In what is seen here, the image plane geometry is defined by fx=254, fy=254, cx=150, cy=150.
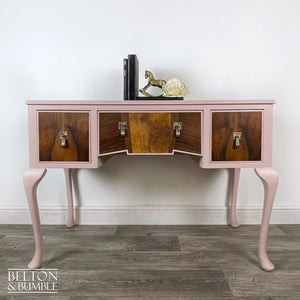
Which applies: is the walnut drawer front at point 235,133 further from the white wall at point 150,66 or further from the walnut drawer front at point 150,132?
the white wall at point 150,66

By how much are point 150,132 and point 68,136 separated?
0.37 meters

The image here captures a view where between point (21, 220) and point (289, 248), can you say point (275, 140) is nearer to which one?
point (289, 248)

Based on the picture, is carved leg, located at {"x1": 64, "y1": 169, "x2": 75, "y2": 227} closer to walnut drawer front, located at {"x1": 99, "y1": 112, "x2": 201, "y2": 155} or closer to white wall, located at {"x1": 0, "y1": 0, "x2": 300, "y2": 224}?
white wall, located at {"x1": 0, "y1": 0, "x2": 300, "y2": 224}

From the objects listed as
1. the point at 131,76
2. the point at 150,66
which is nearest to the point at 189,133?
the point at 131,76

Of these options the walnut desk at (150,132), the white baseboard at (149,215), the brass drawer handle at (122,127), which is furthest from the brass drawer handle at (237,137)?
the white baseboard at (149,215)

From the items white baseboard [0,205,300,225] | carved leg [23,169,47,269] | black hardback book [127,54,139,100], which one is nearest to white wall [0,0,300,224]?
white baseboard [0,205,300,225]

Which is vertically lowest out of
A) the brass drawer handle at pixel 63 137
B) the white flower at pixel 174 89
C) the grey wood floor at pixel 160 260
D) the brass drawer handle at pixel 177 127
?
the grey wood floor at pixel 160 260

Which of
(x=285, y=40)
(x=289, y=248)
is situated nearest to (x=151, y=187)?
(x=289, y=248)

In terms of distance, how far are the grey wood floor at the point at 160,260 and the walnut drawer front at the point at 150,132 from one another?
21.1 inches

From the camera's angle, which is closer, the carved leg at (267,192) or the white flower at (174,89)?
the carved leg at (267,192)

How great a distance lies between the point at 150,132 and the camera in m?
1.16

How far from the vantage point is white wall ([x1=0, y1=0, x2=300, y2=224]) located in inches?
65.1

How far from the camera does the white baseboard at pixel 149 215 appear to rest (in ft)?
5.65

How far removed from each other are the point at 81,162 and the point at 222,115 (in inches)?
26.5
